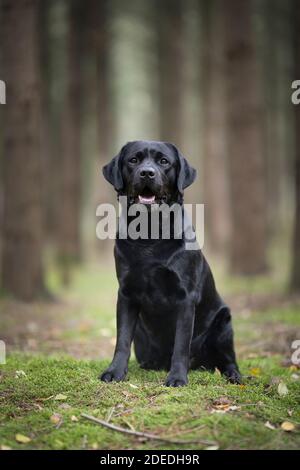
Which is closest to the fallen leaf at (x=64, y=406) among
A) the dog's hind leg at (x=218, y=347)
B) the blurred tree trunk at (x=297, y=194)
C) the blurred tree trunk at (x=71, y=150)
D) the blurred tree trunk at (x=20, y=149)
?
the dog's hind leg at (x=218, y=347)

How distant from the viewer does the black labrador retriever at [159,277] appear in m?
4.98

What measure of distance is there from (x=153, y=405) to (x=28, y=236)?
6459 millimetres

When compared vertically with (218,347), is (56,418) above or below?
below

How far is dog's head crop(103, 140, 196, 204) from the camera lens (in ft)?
16.3

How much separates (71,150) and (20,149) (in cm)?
709

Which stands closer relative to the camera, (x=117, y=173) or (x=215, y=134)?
(x=117, y=173)

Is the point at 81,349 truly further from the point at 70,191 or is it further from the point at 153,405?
the point at 70,191

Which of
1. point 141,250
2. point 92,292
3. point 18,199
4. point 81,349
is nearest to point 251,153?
point 92,292

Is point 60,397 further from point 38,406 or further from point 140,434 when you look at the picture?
point 140,434

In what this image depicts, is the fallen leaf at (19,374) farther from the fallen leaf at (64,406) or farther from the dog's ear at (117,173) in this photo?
the dog's ear at (117,173)

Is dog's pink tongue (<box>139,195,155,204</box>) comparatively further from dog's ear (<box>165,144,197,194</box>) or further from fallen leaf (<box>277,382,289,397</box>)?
fallen leaf (<box>277,382,289,397</box>)

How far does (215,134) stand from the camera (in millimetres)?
19422

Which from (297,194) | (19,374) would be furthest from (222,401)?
(297,194)

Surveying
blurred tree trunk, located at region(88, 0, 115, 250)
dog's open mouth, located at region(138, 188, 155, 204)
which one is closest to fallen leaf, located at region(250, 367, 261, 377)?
dog's open mouth, located at region(138, 188, 155, 204)
